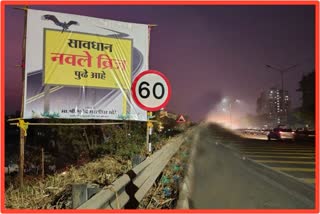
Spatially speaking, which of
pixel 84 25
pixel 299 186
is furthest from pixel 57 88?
pixel 299 186

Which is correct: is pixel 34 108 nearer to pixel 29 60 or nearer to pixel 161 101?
pixel 29 60

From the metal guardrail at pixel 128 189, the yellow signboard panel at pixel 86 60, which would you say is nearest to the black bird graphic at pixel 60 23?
the yellow signboard panel at pixel 86 60

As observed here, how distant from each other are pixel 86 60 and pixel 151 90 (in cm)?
174

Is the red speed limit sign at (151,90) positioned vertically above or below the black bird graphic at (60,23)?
below

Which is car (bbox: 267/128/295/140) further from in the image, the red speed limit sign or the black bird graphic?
the black bird graphic

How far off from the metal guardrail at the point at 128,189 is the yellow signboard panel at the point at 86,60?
254cm

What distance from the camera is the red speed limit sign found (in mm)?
7539

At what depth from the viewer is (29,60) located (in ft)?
23.7

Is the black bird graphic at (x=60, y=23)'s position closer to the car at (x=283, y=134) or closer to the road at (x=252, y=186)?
the road at (x=252, y=186)

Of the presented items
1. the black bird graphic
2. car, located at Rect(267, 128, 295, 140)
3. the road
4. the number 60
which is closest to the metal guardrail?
the road

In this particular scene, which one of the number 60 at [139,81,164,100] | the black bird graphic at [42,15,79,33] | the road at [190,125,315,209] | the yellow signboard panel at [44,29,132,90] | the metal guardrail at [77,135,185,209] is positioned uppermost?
the black bird graphic at [42,15,79,33]

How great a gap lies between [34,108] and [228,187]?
4897 mm

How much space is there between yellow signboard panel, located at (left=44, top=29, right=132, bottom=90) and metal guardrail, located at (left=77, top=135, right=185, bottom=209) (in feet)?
8.34

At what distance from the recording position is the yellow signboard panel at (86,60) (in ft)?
Result: 24.4
